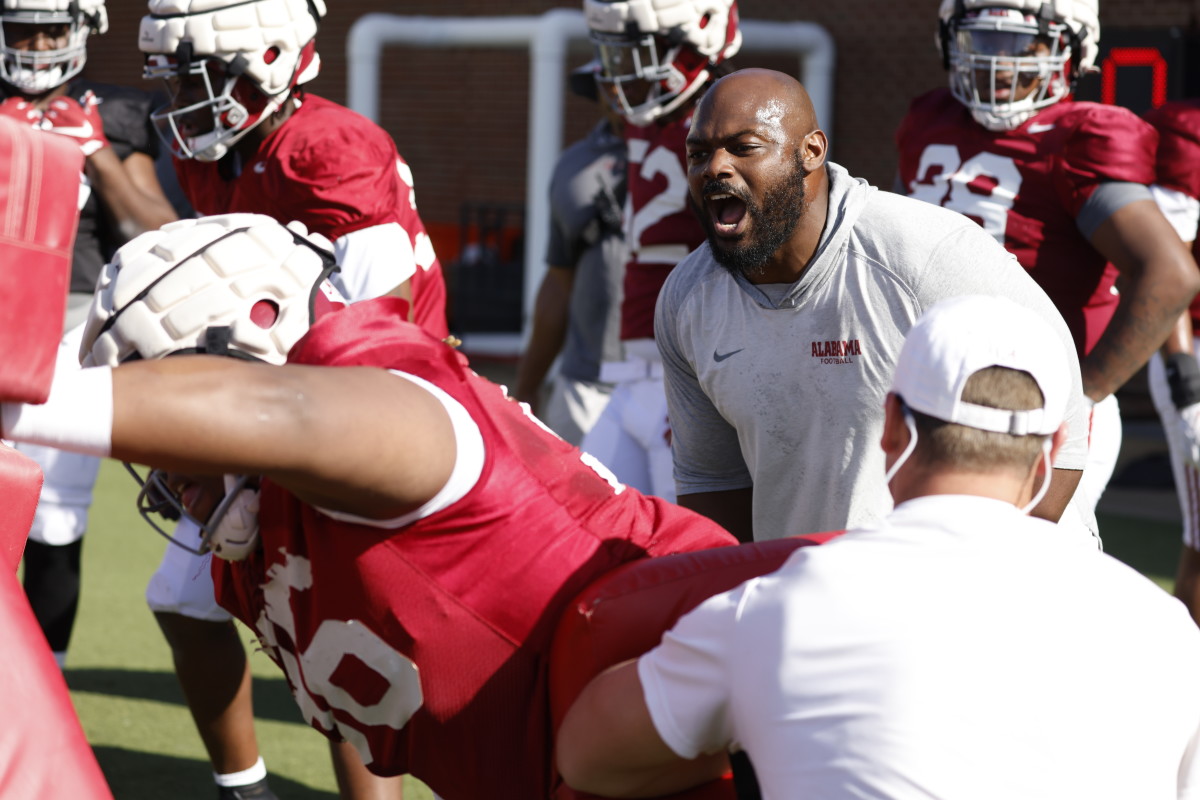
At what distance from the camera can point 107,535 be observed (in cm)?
738

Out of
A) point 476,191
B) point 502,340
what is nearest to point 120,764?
point 502,340

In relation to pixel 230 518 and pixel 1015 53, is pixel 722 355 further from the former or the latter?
pixel 1015 53

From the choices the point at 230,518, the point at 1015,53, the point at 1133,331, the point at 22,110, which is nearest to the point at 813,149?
the point at 1133,331

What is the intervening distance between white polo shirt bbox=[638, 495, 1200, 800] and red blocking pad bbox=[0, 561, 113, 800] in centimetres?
69

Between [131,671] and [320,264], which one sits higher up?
[320,264]

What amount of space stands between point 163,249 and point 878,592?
107cm

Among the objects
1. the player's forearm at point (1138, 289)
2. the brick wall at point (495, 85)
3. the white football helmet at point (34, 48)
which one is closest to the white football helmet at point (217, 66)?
the white football helmet at point (34, 48)

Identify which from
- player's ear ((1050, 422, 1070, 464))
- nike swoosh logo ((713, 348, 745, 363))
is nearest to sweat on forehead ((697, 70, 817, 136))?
nike swoosh logo ((713, 348, 745, 363))

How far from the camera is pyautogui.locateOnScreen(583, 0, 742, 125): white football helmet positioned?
16.0 ft

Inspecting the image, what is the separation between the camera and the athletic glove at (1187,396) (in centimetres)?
490

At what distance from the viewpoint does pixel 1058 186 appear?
13.3 feet

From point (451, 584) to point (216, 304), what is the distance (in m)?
0.49

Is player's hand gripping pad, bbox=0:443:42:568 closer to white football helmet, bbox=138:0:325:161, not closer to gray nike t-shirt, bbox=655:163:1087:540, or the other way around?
gray nike t-shirt, bbox=655:163:1087:540

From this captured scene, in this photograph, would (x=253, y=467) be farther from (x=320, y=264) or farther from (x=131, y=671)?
(x=131, y=671)
